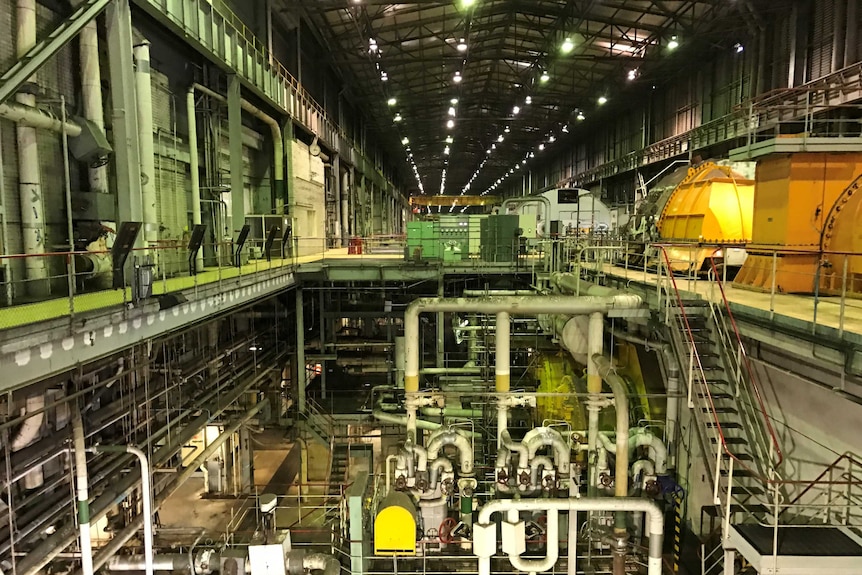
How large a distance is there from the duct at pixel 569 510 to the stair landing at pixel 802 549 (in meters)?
1.64

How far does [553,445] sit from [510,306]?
96.6 inches

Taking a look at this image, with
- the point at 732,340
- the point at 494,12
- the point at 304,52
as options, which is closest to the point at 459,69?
the point at 494,12

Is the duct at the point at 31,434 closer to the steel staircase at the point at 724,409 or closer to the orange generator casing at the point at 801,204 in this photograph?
the steel staircase at the point at 724,409

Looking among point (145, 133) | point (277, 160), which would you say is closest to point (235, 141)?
point (145, 133)

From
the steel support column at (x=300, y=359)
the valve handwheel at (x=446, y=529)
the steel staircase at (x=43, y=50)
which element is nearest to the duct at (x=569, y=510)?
the valve handwheel at (x=446, y=529)

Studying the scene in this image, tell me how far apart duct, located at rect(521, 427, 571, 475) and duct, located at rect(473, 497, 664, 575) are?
132cm

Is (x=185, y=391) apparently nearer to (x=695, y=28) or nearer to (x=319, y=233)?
(x=319, y=233)

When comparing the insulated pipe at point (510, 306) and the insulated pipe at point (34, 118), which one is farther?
the insulated pipe at point (510, 306)

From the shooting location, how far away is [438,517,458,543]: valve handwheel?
8.91m

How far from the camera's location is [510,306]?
962cm

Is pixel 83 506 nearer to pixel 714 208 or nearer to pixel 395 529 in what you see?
pixel 395 529

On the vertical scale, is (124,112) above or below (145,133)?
above

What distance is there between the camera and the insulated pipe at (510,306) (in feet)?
30.5

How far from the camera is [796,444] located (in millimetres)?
7070
